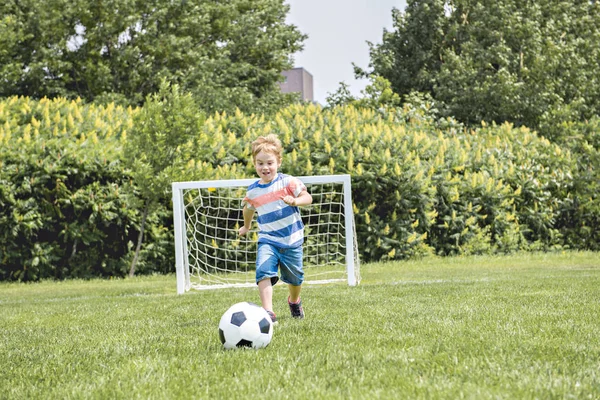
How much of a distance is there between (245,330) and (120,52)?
73.8ft

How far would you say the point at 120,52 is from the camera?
25.7 metres

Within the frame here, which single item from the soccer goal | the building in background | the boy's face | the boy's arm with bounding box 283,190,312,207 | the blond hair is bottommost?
the soccer goal

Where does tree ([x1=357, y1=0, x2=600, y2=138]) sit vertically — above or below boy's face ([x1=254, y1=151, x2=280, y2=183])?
above

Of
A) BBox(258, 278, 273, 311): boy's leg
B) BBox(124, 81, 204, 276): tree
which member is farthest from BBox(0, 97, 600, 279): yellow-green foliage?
BBox(258, 278, 273, 311): boy's leg

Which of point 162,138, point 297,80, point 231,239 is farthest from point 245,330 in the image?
point 297,80

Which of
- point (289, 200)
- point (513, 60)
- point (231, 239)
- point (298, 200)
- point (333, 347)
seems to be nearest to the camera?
point (333, 347)

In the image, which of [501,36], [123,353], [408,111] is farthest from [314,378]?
[501,36]

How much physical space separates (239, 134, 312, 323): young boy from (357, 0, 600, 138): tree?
16.8 m

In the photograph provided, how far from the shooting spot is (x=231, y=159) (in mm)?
13578

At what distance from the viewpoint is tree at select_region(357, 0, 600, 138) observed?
22.9 metres

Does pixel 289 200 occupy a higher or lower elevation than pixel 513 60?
lower

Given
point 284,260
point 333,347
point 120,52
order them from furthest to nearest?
point 120,52 < point 284,260 < point 333,347

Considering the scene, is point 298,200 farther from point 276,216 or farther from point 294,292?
point 294,292

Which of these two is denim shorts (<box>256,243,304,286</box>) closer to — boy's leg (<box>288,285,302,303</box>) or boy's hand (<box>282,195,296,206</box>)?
boy's leg (<box>288,285,302,303</box>)
